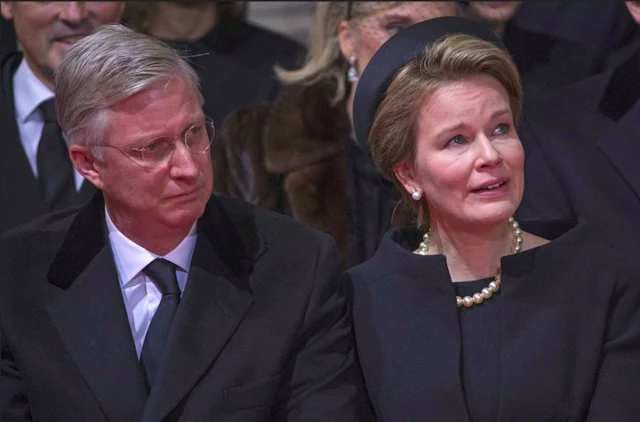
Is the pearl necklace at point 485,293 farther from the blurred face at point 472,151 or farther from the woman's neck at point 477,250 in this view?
the blurred face at point 472,151

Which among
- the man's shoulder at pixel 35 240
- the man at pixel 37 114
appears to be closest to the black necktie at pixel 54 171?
the man at pixel 37 114

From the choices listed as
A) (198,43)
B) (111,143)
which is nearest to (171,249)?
(111,143)

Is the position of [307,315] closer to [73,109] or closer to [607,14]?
[73,109]

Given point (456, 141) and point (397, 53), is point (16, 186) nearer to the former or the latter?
point (397, 53)

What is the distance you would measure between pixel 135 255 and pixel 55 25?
1277mm

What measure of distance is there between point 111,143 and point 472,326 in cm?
82

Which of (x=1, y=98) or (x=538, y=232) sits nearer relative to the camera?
(x=538, y=232)

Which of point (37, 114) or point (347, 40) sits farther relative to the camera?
point (347, 40)

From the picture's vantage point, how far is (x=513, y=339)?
8.37 feet

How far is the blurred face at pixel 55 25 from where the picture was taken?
356 cm

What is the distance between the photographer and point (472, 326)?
2.61 m

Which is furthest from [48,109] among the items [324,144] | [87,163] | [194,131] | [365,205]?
[194,131]

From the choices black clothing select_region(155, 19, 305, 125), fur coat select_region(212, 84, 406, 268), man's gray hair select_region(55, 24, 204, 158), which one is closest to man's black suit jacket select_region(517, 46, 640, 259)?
fur coat select_region(212, 84, 406, 268)

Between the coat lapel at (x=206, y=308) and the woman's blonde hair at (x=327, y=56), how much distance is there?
1.12m
